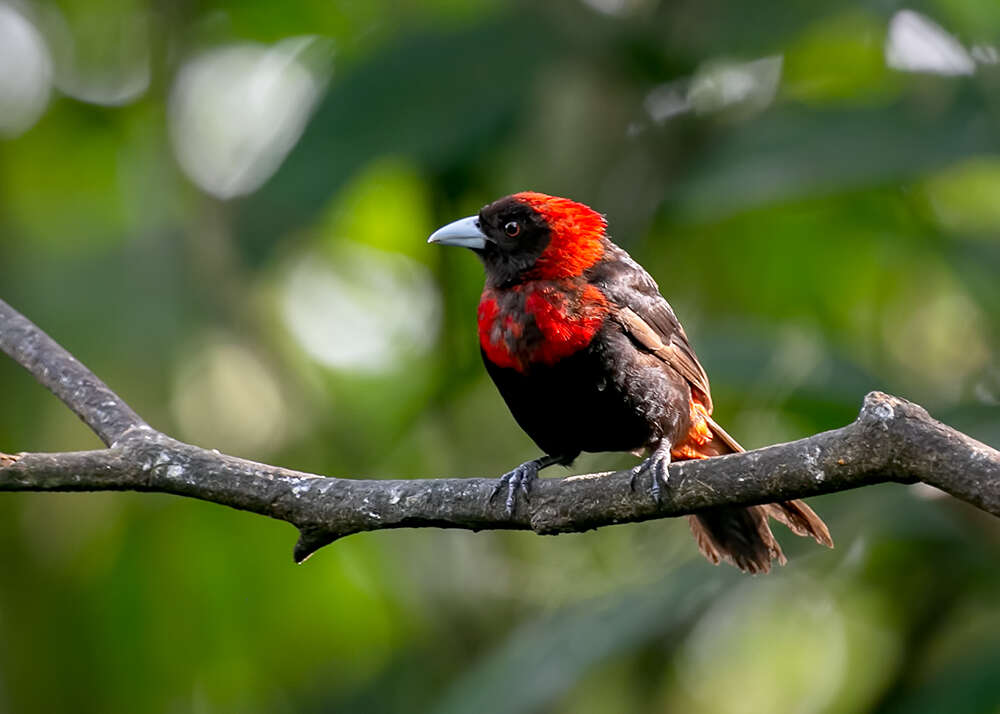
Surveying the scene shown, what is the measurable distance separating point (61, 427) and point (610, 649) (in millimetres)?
2766

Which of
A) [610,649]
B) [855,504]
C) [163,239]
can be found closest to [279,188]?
[163,239]

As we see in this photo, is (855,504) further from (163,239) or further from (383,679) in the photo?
(163,239)

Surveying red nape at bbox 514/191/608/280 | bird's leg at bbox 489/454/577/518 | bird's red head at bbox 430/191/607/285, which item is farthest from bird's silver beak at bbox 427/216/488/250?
bird's leg at bbox 489/454/577/518

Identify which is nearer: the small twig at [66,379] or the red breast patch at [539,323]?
the small twig at [66,379]

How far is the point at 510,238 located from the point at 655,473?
150 cm

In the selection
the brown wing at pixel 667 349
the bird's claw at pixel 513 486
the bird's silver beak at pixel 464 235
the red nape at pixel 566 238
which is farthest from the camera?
the bird's silver beak at pixel 464 235

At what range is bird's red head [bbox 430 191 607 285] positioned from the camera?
4.22 m

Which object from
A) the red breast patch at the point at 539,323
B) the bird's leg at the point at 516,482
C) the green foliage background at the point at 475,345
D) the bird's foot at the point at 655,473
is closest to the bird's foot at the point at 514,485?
the bird's leg at the point at 516,482

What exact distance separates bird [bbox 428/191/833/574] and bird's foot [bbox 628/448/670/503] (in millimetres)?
465

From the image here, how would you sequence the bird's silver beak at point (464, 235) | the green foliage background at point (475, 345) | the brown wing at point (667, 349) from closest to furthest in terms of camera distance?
the brown wing at point (667, 349)
the bird's silver beak at point (464, 235)
the green foliage background at point (475, 345)

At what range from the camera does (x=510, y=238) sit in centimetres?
436

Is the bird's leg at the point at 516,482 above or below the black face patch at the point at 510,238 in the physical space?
below

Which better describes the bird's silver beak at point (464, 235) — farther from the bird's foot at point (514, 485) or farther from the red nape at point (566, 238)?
the bird's foot at point (514, 485)

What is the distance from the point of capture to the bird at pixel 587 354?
155 inches
